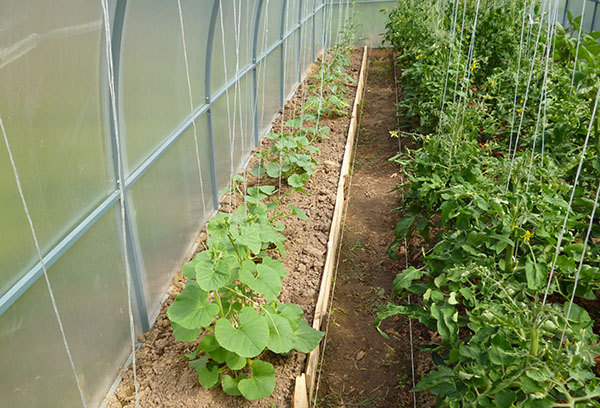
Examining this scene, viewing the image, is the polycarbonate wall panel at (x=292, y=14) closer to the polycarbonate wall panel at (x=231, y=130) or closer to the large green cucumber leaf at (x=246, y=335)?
the polycarbonate wall panel at (x=231, y=130)

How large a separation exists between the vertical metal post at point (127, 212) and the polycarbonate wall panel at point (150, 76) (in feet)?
0.19

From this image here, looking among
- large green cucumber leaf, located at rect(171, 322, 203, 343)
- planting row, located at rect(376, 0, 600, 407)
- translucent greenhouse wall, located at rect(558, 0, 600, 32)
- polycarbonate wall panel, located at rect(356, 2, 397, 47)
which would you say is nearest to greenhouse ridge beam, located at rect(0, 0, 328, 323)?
large green cucumber leaf, located at rect(171, 322, 203, 343)

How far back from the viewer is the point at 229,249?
9.41 ft

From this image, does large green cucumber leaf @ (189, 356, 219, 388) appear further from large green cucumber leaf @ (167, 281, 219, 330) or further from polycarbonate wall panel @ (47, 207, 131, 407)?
polycarbonate wall panel @ (47, 207, 131, 407)

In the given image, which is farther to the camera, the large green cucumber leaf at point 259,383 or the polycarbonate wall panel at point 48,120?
the large green cucumber leaf at point 259,383

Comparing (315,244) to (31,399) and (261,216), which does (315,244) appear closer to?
(261,216)

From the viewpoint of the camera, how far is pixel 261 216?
3.44m

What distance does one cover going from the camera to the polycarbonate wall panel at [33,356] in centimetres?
194

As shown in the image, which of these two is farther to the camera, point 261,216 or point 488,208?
point 261,216

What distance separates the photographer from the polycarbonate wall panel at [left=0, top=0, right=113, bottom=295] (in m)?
1.87

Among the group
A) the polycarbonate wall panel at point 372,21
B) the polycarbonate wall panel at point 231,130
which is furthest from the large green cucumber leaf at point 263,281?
the polycarbonate wall panel at point 372,21

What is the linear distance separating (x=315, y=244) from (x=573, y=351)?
250 centimetres

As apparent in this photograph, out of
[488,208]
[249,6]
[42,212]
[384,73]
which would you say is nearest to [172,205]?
[42,212]

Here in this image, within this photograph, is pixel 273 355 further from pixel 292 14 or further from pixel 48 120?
pixel 292 14
